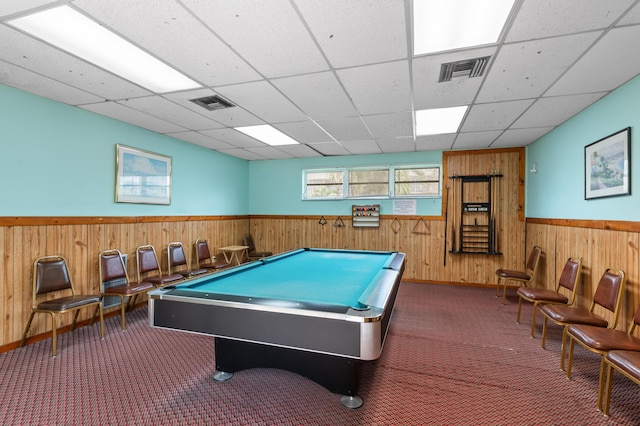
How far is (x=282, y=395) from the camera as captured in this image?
2242 millimetres

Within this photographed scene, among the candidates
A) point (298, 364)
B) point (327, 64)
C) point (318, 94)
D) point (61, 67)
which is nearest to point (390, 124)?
point (318, 94)

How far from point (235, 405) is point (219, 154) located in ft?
16.2

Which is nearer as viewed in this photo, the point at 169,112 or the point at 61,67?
the point at 61,67

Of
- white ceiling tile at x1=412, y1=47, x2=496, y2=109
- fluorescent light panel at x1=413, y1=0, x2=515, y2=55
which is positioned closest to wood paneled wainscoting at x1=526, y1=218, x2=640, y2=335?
white ceiling tile at x1=412, y1=47, x2=496, y2=109

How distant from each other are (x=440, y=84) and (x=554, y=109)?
1.72 meters

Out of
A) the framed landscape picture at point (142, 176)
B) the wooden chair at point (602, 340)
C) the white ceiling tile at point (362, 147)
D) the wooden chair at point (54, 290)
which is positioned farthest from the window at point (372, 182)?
the wooden chair at point (54, 290)

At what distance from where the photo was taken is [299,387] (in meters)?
2.34

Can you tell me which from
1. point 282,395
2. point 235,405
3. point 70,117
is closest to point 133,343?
point 235,405

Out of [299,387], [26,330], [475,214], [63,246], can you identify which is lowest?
[299,387]

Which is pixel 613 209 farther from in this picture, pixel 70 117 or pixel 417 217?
pixel 70 117

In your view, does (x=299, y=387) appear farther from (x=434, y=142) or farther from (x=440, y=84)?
(x=434, y=142)

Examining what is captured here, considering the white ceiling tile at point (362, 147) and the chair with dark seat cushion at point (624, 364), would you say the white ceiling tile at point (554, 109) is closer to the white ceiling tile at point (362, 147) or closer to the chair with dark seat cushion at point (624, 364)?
the white ceiling tile at point (362, 147)

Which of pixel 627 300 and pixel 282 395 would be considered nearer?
pixel 282 395

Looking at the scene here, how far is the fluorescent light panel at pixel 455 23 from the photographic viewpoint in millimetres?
1795
